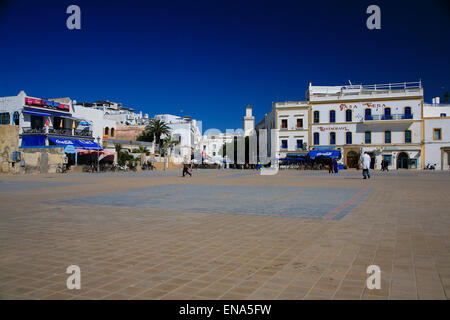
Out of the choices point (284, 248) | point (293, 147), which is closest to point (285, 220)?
point (284, 248)

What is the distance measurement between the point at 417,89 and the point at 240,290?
171ft

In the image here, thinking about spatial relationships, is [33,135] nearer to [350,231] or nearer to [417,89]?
[350,231]

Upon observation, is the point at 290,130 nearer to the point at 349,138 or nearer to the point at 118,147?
the point at 349,138

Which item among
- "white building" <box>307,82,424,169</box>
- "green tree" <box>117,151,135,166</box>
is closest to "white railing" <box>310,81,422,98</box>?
"white building" <box>307,82,424,169</box>

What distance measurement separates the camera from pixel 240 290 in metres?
3.20

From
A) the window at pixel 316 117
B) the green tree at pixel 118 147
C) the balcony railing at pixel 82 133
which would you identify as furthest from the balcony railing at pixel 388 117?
the balcony railing at pixel 82 133

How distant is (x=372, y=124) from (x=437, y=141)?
8.65 meters

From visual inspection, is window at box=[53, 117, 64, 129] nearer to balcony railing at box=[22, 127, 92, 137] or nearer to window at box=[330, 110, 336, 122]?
balcony railing at box=[22, 127, 92, 137]

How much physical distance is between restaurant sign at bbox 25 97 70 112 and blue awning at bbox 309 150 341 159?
33536 mm

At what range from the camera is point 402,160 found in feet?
154

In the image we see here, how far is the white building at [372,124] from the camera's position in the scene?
4659cm

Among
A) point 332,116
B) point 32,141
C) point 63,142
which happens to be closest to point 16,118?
point 32,141

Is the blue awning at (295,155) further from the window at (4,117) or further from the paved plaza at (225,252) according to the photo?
the paved plaza at (225,252)
